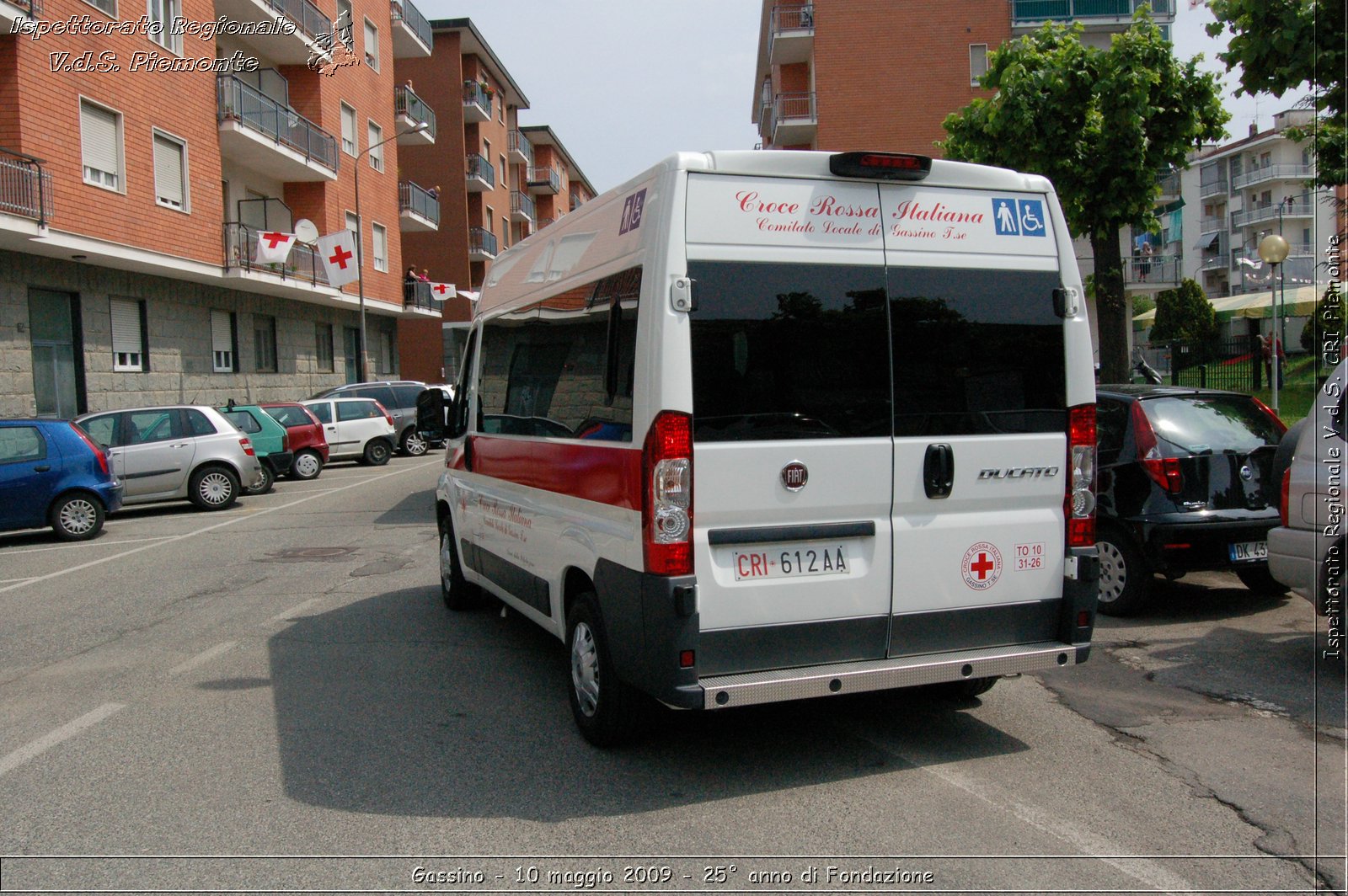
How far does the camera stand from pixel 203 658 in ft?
22.9

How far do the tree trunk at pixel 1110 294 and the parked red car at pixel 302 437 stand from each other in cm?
1503

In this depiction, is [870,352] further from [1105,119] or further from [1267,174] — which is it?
[1267,174]

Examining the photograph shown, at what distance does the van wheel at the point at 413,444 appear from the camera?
27.8 metres

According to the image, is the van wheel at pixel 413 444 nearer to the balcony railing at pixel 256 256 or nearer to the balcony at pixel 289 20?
the balcony railing at pixel 256 256

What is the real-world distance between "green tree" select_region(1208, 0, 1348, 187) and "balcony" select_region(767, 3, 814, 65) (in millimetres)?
32861

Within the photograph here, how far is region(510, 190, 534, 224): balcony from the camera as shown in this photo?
61.8 metres

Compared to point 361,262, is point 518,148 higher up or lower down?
higher up

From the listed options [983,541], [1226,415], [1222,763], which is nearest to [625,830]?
[983,541]

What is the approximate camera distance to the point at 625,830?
401 centimetres

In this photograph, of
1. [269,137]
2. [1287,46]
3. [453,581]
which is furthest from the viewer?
[269,137]

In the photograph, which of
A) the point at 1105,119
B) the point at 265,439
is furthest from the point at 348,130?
the point at 1105,119

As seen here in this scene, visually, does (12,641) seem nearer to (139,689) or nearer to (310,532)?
(139,689)

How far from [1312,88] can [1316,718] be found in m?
6.39

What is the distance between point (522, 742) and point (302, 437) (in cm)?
1797
